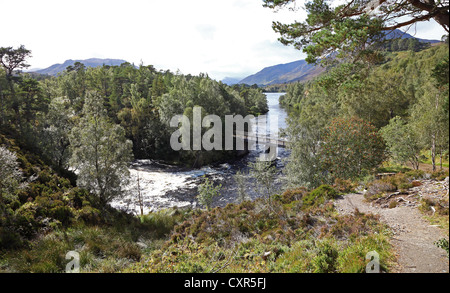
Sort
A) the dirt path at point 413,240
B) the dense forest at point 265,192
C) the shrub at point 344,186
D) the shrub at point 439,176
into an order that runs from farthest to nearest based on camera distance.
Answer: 1. the shrub at point 344,186
2. the shrub at point 439,176
3. the dense forest at point 265,192
4. the dirt path at point 413,240

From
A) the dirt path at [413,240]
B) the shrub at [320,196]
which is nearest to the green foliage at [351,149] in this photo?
the shrub at [320,196]

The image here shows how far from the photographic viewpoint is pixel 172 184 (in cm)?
3150

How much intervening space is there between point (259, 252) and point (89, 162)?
15.6 meters

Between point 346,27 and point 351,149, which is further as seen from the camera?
point 351,149

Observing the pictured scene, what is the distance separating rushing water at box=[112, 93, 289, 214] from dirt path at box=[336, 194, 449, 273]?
1715cm

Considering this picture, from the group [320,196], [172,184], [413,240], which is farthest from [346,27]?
[172,184]

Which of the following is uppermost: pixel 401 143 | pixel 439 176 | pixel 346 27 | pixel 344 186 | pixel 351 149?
pixel 346 27

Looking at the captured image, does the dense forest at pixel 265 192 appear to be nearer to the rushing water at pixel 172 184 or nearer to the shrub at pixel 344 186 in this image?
the shrub at pixel 344 186

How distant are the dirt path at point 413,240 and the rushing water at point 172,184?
17.2 meters

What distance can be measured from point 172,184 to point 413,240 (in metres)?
27.7

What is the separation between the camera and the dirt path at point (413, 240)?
5793 millimetres

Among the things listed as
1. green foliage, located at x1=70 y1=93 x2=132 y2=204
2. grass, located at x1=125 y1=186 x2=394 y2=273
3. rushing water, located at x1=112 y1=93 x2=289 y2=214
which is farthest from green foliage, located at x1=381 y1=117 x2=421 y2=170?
green foliage, located at x1=70 y1=93 x2=132 y2=204

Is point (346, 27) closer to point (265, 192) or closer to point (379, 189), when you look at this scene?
point (379, 189)

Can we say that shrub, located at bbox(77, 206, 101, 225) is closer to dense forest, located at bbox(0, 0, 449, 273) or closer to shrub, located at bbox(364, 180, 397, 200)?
dense forest, located at bbox(0, 0, 449, 273)
